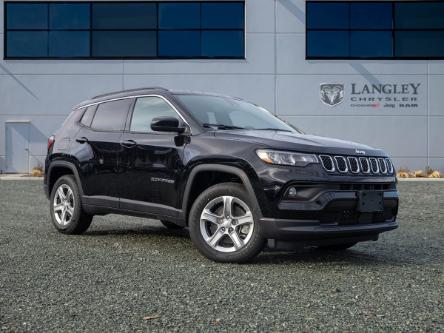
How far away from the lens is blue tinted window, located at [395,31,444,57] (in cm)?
2275

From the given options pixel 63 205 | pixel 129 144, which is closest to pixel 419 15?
pixel 63 205

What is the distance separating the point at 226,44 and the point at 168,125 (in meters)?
17.7

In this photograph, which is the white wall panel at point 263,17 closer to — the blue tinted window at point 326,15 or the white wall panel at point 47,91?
the blue tinted window at point 326,15

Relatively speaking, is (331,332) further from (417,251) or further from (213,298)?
(417,251)

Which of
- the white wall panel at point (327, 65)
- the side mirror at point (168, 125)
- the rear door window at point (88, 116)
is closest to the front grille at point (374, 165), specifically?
the side mirror at point (168, 125)

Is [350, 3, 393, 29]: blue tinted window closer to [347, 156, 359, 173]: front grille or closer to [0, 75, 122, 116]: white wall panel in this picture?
[0, 75, 122, 116]: white wall panel

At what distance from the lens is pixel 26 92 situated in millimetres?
23031

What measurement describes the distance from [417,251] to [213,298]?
10.5 feet

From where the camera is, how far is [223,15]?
22.7m

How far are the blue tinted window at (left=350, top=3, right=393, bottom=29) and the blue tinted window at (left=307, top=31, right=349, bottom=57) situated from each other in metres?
1.02

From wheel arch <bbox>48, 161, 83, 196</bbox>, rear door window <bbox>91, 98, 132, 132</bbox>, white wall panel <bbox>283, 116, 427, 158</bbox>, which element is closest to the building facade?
white wall panel <bbox>283, 116, 427, 158</bbox>

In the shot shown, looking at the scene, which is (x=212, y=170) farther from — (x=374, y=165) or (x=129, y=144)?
(x=374, y=165)

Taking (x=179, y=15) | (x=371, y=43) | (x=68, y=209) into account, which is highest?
(x=179, y=15)

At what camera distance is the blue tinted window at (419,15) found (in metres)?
22.9
